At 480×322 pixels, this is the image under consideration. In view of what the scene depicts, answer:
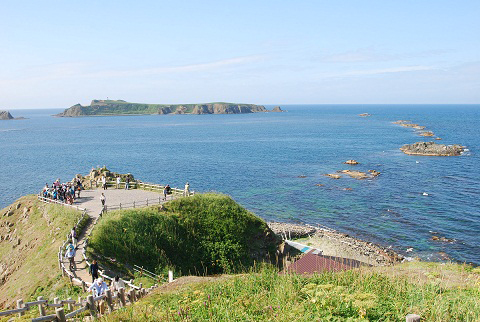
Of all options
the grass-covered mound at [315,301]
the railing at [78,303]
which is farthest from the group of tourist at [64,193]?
the grass-covered mound at [315,301]

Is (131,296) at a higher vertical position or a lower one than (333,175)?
higher

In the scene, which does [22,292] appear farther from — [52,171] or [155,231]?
[52,171]

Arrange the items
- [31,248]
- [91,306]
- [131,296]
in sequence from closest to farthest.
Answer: [91,306] → [131,296] → [31,248]

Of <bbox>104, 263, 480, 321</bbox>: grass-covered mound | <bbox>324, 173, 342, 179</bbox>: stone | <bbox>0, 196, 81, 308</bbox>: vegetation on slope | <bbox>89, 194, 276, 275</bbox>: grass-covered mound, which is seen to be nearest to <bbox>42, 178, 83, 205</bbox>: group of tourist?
<bbox>0, 196, 81, 308</bbox>: vegetation on slope

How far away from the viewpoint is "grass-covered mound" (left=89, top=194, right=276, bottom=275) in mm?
22902

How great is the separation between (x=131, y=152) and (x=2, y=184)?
36695mm

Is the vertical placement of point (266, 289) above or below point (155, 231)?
above

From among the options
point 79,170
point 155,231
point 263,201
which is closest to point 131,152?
point 79,170

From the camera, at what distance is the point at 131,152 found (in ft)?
313

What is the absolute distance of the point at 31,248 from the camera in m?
25.7

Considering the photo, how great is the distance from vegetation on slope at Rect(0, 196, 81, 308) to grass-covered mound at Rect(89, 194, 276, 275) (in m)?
3.05

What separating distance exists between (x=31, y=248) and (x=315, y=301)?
24.3 metres

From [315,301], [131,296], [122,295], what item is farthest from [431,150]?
[122,295]

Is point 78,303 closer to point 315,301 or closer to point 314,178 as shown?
point 315,301
